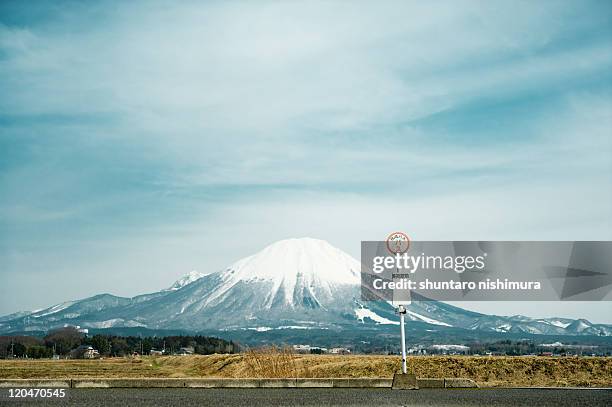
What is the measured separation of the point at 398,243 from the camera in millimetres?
19500

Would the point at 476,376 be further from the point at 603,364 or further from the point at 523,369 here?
the point at 603,364

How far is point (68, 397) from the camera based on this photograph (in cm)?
1528

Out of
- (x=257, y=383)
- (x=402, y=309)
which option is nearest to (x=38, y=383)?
(x=257, y=383)

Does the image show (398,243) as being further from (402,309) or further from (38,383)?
(38,383)

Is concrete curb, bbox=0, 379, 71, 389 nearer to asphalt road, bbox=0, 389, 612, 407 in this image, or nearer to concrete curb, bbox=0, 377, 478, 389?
concrete curb, bbox=0, 377, 478, 389

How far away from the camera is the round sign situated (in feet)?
63.9

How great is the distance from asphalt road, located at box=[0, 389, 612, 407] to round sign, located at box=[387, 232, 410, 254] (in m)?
3.52

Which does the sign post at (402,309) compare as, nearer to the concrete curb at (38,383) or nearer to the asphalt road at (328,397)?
the asphalt road at (328,397)

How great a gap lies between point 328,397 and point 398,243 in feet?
17.0

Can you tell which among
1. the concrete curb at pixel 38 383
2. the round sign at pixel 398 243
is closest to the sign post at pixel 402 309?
the round sign at pixel 398 243

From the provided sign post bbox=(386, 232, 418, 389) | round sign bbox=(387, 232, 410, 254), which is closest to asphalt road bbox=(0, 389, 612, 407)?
sign post bbox=(386, 232, 418, 389)

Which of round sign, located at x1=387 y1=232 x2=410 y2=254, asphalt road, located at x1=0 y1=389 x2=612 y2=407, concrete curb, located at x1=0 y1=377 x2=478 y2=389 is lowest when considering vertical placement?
asphalt road, located at x1=0 y1=389 x2=612 y2=407

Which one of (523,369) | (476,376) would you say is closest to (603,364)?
(523,369)

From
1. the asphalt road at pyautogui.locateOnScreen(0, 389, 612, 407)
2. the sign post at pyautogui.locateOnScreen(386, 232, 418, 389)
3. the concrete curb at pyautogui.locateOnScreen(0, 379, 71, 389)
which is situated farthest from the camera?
the sign post at pyautogui.locateOnScreen(386, 232, 418, 389)
